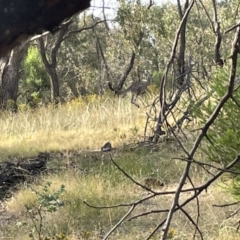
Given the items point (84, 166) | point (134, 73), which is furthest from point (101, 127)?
point (134, 73)

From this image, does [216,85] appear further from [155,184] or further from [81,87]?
[81,87]

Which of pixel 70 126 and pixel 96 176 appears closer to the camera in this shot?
pixel 96 176

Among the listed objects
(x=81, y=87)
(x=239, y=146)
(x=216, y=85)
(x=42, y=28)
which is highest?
(x=42, y=28)

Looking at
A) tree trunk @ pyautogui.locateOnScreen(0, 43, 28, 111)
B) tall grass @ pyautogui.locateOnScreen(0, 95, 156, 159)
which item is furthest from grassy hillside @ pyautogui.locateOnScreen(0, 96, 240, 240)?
tree trunk @ pyautogui.locateOnScreen(0, 43, 28, 111)

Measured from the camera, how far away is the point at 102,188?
4785 mm

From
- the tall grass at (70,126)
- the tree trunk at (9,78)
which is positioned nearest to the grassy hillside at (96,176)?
the tall grass at (70,126)

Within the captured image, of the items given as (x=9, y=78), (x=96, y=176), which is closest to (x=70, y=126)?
(x=9, y=78)

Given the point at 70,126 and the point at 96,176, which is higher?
the point at 96,176

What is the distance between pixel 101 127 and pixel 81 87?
12959 mm

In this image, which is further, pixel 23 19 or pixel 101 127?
pixel 101 127

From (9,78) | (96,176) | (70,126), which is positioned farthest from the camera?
(9,78)

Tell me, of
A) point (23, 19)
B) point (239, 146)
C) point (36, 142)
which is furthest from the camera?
point (36, 142)

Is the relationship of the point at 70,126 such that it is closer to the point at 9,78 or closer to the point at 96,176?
the point at 9,78

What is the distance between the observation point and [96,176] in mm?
5086
